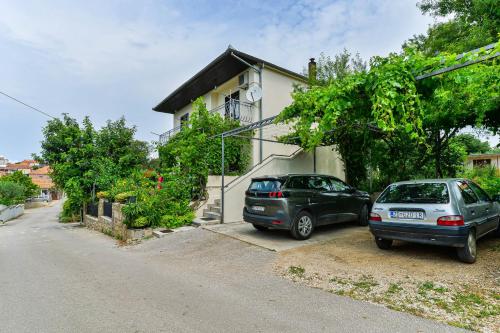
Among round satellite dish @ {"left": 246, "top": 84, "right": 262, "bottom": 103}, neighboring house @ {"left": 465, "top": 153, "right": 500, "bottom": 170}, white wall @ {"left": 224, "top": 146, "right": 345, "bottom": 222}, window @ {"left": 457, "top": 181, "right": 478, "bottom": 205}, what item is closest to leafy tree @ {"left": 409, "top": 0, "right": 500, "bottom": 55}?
white wall @ {"left": 224, "top": 146, "right": 345, "bottom": 222}

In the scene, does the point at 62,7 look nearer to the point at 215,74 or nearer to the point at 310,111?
the point at 215,74

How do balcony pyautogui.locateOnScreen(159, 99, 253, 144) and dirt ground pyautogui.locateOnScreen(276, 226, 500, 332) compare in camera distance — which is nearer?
dirt ground pyautogui.locateOnScreen(276, 226, 500, 332)

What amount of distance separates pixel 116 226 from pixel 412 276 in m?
9.16

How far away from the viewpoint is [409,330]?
286 cm

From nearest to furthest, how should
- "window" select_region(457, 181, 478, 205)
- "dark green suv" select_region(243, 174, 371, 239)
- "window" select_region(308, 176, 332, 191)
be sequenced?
1. "window" select_region(457, 181, 478, 205)
2. "dark green suv" select_region(243, 174, 371, 239)
3. "window" select_region(308, 176, 332, 191)

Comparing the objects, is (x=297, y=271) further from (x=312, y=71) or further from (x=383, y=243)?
(x=312, y=71)

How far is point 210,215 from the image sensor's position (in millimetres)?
10094

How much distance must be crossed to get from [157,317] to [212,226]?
5.69m

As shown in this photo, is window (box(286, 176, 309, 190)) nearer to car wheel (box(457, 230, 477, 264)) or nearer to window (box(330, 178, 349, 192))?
window (box(330, 178, 349, 192))

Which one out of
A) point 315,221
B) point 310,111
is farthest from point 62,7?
point 315,221

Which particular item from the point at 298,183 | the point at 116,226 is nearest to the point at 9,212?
the point at 116,226

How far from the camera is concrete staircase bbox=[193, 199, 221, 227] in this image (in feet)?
30.9

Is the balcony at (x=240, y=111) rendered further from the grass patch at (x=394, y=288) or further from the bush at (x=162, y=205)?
the grass patch at (x=394, y=288)

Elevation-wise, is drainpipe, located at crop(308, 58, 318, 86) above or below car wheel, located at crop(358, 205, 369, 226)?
above
